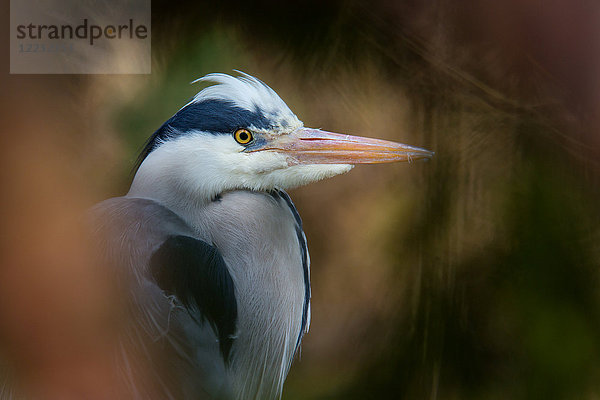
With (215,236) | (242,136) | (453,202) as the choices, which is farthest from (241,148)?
(453,202)

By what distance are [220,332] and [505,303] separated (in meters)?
0.44

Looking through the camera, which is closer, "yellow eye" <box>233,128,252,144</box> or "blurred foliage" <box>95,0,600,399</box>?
"yellow eye" <box>233,128,252,144</box>

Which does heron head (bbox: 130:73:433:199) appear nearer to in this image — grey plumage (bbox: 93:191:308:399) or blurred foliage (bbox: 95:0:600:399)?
grey plumage (bbox: 93:191:308:399)

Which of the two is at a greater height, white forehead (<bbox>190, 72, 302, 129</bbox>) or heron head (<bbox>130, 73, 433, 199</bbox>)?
white forehead (<bbox>190, 72, 302, 129</bbox>)

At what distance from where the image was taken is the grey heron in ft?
Result: 2.01

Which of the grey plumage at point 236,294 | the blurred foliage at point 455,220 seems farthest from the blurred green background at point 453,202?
the grey plumage at point 236,294

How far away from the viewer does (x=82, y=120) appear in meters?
0.71

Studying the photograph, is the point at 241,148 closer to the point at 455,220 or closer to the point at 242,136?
the point at 242,136

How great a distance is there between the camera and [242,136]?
0.64 m

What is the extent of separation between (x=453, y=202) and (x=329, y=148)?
0.26m

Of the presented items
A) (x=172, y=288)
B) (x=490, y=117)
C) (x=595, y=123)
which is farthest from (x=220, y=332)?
(x=595, y=123)

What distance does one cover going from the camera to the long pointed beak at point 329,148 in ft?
2.11

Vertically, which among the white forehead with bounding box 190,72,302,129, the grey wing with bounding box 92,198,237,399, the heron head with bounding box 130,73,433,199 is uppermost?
the white forehead with bounding box 190,72,302,129

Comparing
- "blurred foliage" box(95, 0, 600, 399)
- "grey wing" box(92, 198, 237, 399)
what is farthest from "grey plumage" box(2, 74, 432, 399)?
"blurred foliage" box(95, 0, 600, 399)
